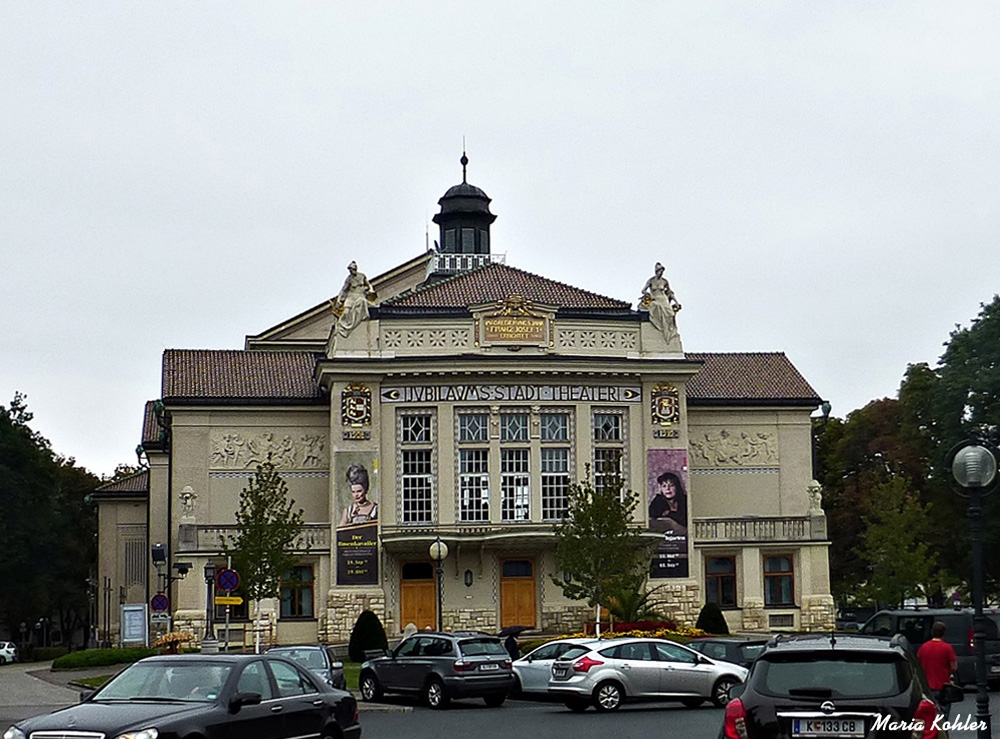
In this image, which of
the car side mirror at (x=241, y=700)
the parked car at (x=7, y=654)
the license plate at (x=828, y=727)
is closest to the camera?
the license plate at (x=828, y=727)

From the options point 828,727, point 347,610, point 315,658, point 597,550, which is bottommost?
point 315,658

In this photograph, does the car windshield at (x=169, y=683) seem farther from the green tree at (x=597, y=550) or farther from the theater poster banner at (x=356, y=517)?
the theater poster banner at (x=356, y=517)

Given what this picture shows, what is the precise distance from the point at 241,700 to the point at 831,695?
6436mm

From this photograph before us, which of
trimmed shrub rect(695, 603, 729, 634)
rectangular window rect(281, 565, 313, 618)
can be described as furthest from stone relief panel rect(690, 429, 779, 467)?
rectangular window rect(281, 565, 313, 618)

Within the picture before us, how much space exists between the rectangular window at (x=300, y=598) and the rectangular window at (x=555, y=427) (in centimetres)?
990

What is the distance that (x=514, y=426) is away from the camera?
57.1 m

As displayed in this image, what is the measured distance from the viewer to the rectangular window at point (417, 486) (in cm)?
5681

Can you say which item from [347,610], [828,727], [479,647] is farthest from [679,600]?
[828,727]

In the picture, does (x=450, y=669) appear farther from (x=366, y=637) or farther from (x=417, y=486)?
(x=417, y=486)

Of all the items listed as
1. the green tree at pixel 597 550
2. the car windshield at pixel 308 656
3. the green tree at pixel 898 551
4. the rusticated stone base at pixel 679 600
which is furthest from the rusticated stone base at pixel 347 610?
the car windshield at pixel 308 656

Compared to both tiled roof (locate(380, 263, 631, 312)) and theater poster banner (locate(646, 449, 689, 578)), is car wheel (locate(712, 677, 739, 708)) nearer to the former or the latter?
theater poster banner (locate(646, 449, 689, 578))

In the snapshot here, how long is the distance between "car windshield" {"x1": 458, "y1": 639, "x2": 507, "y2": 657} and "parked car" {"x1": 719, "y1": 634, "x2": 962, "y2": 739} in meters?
18.9

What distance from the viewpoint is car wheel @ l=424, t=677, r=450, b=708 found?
3231 cm

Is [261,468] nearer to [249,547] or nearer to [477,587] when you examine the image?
[249,547]
